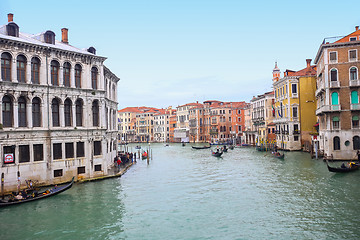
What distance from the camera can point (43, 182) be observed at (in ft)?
61.9

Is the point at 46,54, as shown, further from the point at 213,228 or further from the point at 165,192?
the point at 213,228

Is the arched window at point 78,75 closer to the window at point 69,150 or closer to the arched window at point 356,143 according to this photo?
the window at point 69,150

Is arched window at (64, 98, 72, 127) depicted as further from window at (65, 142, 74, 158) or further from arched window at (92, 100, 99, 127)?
arched window at (92, 100, 99, 127)

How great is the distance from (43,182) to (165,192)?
6969 mm

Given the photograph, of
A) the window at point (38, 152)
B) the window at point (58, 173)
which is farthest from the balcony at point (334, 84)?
the window at point (38, 152)

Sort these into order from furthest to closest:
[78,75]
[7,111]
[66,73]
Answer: [78,75] → [66,73] → [7,111]

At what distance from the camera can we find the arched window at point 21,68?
59.4 ft

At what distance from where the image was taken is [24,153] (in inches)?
716

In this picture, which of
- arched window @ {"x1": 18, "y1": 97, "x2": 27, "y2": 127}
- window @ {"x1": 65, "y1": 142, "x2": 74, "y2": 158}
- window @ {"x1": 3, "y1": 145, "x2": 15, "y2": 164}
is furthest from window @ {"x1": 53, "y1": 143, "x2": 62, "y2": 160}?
window @ {"x1": 3, "y1": 145, "x2": 15, "y2": 164}

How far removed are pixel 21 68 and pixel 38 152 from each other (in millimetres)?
4767

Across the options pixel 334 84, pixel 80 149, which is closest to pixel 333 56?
pixel 334 84

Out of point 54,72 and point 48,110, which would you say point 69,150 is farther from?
point 54,72

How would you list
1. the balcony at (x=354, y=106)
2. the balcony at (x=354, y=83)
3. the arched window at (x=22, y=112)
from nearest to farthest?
the arched window at (x=22, y=112), the balcony at (x=354, y=83), the balcony at (x=354, y=106)

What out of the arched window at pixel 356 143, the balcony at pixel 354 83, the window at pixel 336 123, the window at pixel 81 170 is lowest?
the window at pixel 81 170
